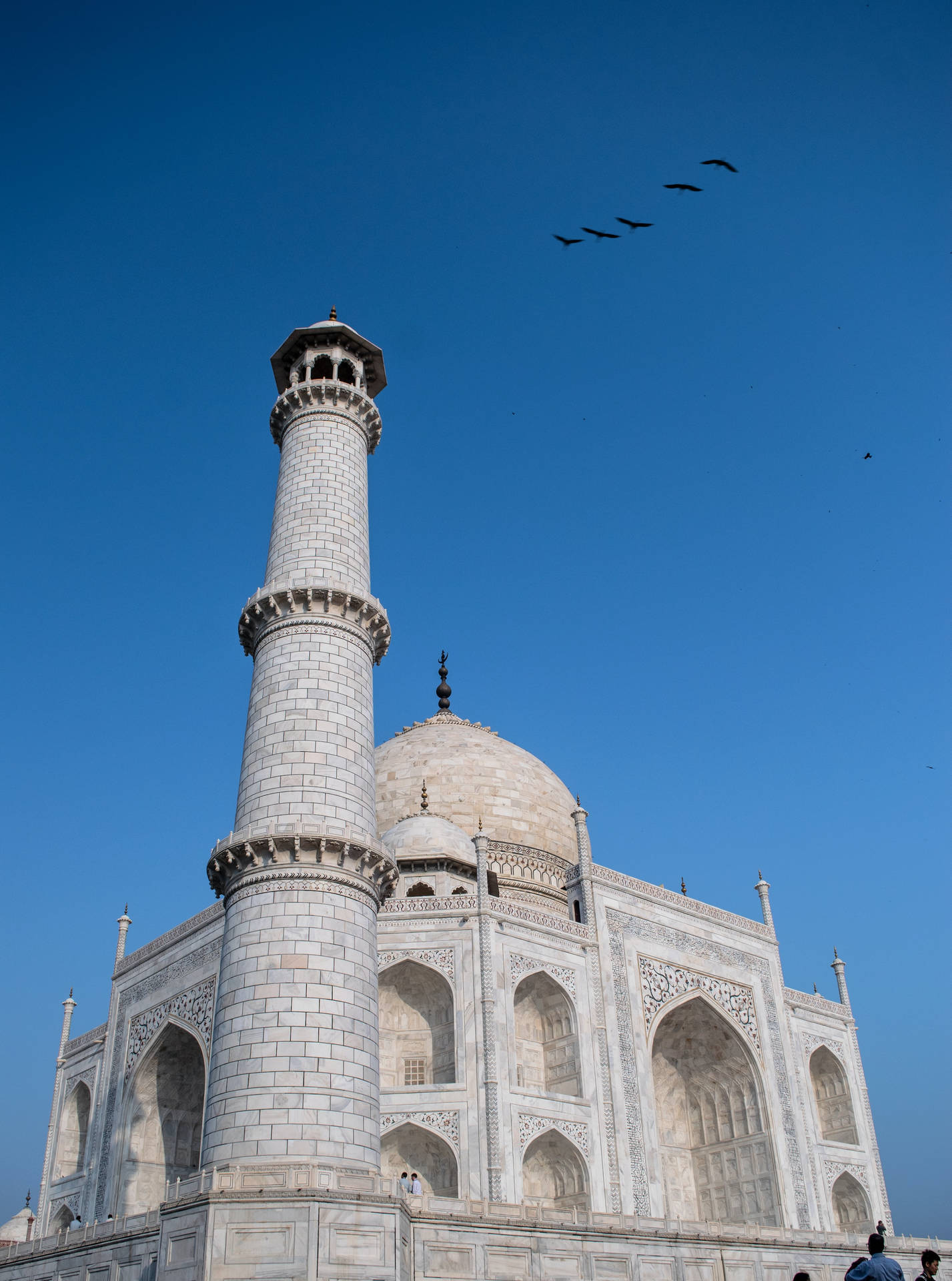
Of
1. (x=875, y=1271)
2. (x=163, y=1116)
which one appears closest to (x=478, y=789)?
(x=163, y=1116)

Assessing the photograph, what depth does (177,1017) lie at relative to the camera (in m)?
23.4

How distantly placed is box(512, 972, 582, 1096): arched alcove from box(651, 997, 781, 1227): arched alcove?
9.97 ft

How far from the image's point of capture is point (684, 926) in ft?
85.9

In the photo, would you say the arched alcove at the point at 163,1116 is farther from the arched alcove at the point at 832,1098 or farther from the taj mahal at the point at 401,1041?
the arched alcove at the point at 832,1098

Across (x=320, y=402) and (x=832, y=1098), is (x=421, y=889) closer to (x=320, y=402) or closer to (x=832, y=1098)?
(x=832, y=1098)

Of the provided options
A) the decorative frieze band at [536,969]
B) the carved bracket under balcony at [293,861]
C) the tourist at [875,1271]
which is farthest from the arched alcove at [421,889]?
the tourist at [875,1271]

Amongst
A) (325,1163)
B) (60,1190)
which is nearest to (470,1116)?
(325,1163)

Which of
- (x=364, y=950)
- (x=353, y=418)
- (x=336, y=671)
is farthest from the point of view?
(x=353, y=418)

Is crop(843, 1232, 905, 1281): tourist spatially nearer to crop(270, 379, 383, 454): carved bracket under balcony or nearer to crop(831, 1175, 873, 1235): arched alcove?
crop(270, 379, 383, 454): carved bracket under balcony

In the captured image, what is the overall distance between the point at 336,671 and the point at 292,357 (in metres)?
6.24

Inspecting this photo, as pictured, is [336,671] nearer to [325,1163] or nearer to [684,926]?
[325,1163]

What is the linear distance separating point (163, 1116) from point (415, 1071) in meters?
6.49

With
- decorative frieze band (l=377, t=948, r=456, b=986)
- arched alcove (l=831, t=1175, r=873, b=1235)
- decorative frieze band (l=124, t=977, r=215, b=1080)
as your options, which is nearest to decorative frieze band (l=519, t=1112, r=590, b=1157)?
decorative frieze band (l=377, t=948, r=456, b=986)

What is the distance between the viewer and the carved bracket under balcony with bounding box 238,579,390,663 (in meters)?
14.6
